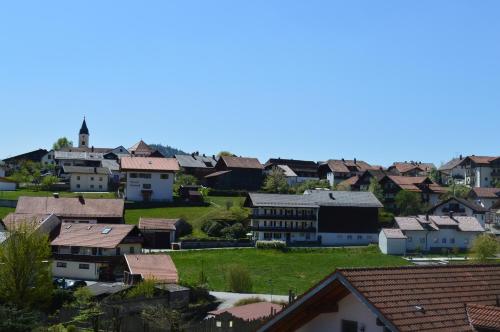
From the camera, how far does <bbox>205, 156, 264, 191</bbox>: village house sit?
10569cm

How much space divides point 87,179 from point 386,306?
9130 centimetres

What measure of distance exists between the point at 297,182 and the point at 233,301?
8258 cm

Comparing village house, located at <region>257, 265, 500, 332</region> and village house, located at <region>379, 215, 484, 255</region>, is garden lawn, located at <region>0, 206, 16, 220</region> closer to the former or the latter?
village house, located at <region>379, 215, 484, 255</region>

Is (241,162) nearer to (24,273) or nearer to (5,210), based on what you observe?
(5,210)

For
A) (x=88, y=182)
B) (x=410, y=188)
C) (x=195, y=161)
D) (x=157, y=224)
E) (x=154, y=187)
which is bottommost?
(x=157, y=224)

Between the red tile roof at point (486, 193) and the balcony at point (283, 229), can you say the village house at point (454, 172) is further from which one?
the balcony at point (283, 229)

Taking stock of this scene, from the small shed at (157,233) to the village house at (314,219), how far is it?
453 inches

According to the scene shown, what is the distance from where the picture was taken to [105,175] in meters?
97.7

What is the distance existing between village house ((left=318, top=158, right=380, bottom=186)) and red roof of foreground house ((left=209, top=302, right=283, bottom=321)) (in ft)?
286

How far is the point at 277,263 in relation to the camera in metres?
62.8

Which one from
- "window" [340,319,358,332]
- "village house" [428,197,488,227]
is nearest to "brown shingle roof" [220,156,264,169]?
"village house" [428,197,488,227]

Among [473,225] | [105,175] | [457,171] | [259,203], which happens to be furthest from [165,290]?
[457,171]

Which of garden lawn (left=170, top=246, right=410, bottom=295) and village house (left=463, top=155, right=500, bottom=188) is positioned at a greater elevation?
village house (left=463, top=155, right=500, bottom=188)

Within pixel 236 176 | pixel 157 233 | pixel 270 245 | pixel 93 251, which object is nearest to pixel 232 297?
pixel 93 251
